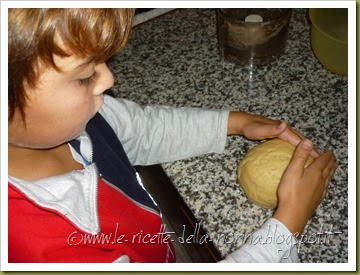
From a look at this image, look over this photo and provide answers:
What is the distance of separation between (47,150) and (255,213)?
1.33 ft

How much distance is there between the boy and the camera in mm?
484

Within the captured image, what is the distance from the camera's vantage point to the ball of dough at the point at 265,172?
79cm

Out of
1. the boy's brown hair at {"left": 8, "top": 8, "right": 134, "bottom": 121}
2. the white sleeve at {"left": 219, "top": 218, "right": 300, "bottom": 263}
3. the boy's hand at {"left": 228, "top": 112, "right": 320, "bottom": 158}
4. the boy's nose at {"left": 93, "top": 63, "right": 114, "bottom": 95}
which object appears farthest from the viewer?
the boy's hand at {"left": 228, "top": 112, "right": 320, "bottom": 158}

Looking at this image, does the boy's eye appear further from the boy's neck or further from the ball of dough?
the ball of dough

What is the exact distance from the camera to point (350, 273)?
0.66 meters

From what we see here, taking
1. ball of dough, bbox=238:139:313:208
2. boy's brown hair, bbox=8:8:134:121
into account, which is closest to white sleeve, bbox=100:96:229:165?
ball of dough, bbox=238:139:313:208

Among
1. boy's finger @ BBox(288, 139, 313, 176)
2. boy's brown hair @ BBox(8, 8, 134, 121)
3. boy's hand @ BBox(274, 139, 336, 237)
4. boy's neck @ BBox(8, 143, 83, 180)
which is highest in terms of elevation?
boy's brown hair @ BBox(8, 8, 134, 121)

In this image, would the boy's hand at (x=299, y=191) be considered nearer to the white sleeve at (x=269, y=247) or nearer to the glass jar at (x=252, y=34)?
the white sleeve at (x=269, y=247)

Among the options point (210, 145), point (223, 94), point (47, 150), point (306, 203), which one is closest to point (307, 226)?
point (306, 203)

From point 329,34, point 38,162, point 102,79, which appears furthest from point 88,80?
point 329,34

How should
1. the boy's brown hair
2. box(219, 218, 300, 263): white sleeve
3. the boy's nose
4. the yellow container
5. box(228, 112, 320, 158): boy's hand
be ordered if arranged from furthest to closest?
the yellow container → box(228, 112, 320, 158): boy's hand → box(219, 218, 300, 263): white sleeve → the boy's nose → the boy's brown hair

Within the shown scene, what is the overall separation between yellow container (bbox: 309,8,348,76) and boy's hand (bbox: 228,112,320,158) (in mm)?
243
